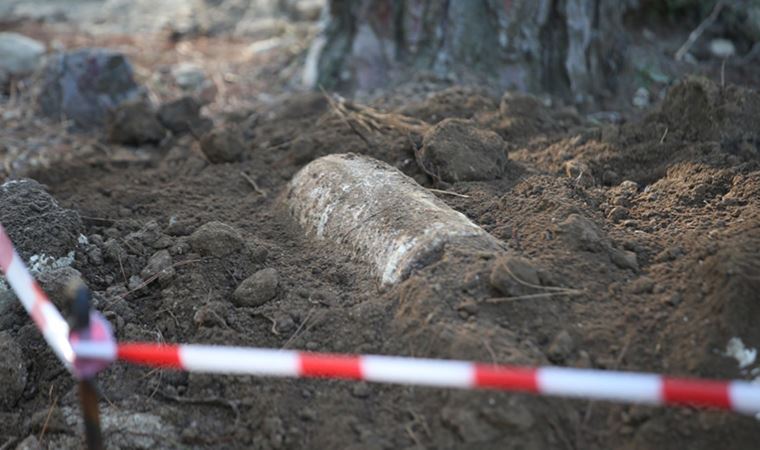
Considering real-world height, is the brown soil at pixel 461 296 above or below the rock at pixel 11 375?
above

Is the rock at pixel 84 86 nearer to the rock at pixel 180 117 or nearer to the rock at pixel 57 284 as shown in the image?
the rock at pixel 180 117

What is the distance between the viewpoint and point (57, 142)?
19.3 feet

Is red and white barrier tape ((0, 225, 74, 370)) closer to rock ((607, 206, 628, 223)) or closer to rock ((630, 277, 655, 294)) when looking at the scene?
rock ((630, 277, 655, 294))

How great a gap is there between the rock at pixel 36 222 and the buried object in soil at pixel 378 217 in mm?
1062

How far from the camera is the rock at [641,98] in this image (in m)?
5.92

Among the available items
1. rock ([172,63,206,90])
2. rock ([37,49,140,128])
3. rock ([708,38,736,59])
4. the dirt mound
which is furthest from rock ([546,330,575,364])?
rock ([172,63,206,90])

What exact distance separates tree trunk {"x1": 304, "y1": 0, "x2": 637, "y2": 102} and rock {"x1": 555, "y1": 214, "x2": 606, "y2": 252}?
2.82 m

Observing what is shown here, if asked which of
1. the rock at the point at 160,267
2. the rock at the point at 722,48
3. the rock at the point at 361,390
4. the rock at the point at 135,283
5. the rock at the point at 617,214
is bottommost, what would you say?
the rock at the point at 135,283

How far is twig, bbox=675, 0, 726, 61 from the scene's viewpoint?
663cm

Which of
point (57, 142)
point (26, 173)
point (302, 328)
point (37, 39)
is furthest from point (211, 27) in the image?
point (302, 328)

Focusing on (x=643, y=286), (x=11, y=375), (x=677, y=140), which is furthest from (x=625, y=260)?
(x=11, y=375)

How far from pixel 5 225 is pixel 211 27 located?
6.29 meters

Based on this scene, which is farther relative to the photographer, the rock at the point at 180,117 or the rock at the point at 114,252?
the rock at the point at 180,117

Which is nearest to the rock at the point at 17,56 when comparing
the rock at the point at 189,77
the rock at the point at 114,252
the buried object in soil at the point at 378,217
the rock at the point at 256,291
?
the rock at the point at 189,77
